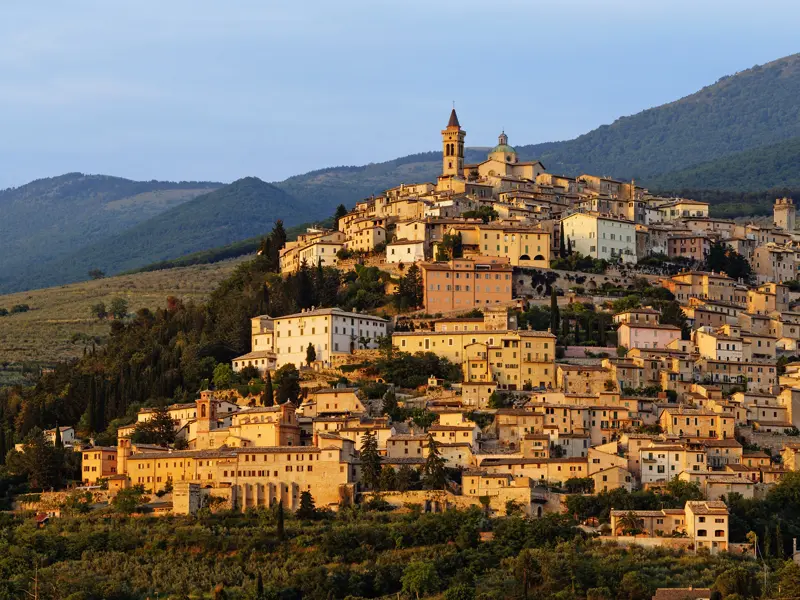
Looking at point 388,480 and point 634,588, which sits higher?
point 388,480

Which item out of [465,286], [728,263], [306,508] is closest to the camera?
[306,508]

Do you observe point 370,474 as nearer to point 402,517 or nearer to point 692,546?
point 402,517

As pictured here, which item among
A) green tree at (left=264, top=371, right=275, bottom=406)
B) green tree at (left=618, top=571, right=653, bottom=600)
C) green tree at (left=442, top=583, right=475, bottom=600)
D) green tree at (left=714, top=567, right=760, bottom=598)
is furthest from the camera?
green tree at (left=264, top=371, right=275, bottom=406)

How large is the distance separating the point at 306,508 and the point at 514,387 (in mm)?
13967

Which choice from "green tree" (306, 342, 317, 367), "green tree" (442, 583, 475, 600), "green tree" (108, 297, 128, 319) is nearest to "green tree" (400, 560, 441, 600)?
"green tree" (442, 583, 475, 600)

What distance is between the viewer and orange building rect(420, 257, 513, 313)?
77438 millimetres

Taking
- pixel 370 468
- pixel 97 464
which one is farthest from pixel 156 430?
pixel 370 468

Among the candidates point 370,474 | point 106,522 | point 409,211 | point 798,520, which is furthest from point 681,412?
point 409,211

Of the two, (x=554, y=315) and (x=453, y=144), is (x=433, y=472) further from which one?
(x=453, y=144)

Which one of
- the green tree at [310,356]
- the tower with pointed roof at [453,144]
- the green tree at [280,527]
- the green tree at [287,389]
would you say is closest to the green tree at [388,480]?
the green tree at [280,527]

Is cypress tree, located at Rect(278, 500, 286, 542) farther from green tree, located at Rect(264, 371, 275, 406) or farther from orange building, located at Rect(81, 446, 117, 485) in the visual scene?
green tree, located at Rect(264, 371, 275, 406)

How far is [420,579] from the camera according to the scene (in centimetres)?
5403

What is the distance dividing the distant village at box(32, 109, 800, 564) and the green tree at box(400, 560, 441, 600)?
4735 millimetres

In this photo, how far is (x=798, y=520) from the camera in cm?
5900
